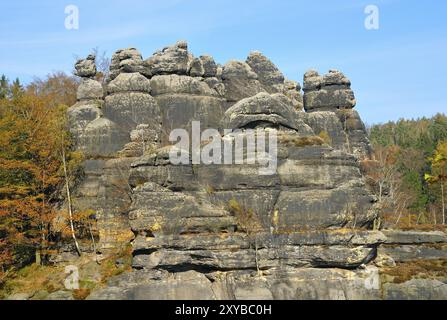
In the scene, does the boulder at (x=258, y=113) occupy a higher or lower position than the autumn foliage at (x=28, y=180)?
higher

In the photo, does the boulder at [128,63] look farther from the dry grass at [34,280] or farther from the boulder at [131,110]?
the dry grass at [34,280]

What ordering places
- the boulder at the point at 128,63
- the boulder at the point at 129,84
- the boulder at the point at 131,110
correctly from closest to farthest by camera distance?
the boulder at the point at 131,110 < the boulder at the point at 129,84 < the boulder at the point at 128,63

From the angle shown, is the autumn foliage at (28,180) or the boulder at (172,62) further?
the boulder at (172,62)
